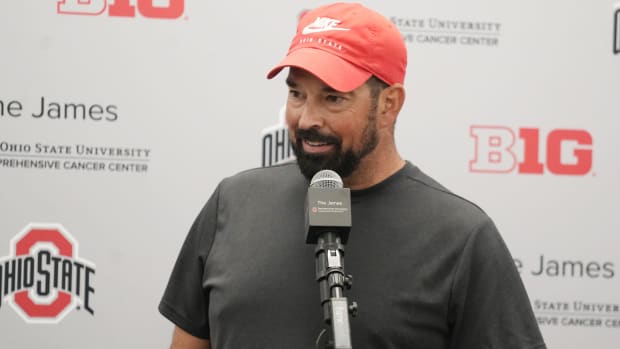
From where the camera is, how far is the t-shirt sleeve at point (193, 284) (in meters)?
1.54

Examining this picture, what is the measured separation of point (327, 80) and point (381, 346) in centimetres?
45

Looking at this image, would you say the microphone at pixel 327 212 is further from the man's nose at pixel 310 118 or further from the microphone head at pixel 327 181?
the man's nose at pixel 310 118

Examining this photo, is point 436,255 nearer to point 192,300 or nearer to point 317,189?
point 317,189

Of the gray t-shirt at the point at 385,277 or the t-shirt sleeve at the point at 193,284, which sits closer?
the gray t-shirt at the point at 385,277

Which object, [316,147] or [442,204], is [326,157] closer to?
[316,147]

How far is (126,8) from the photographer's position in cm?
235

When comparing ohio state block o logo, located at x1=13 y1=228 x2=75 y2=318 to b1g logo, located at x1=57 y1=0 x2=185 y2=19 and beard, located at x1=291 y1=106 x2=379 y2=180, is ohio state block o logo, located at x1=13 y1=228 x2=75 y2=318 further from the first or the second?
beard, located at x1=291 y1=106 x2=379 y2=180

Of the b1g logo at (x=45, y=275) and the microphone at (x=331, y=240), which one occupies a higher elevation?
the microphone at (x=331, y=240)

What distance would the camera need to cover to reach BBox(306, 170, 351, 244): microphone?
3.86 feet

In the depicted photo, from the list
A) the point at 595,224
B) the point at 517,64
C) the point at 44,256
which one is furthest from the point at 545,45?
the point at 44,256

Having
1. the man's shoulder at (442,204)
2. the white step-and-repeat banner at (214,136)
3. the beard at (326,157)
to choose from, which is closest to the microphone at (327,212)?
the beard at (326,157)

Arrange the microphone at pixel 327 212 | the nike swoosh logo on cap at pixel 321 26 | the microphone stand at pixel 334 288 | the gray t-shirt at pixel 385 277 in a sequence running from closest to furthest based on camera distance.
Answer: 1. the microphone stand at pixel 334 288
2. the microphone at pixel 327 212
3. the gray t-shirt at pixel 385 277
4. the nike swoosh logo on cap at pixel 321 26

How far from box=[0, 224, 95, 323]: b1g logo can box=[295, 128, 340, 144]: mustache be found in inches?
44.4

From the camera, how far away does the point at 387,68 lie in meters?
1.51
